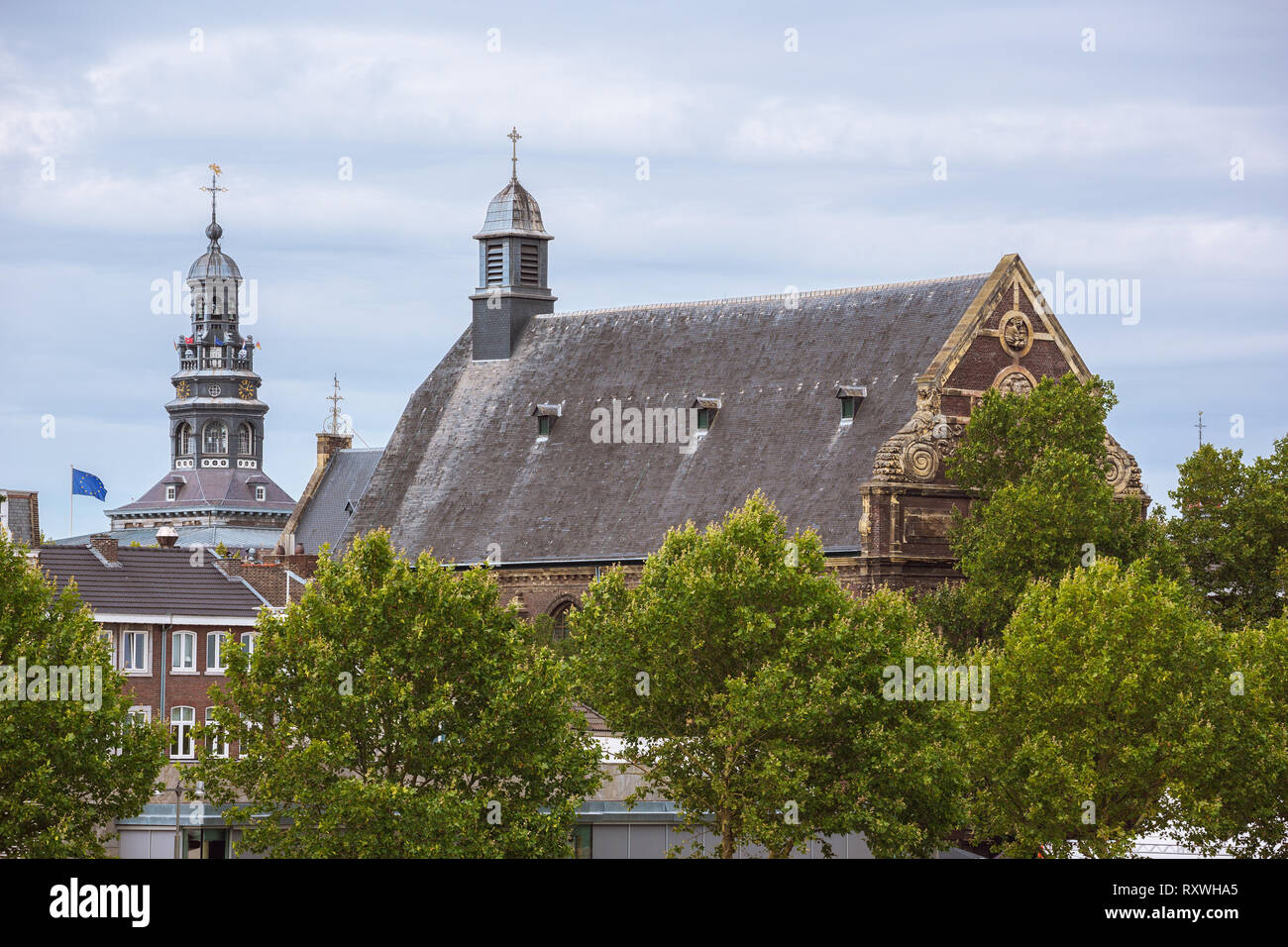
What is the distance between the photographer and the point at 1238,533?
88938 mm

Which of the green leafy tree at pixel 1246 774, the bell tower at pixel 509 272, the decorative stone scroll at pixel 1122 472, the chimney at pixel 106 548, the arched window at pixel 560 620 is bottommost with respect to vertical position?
the green leafy tree at pixel 1246 774

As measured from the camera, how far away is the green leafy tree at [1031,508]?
7712cm

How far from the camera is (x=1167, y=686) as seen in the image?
6775 cm

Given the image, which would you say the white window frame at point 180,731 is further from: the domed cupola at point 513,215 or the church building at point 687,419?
the domed cupola at point 513,215

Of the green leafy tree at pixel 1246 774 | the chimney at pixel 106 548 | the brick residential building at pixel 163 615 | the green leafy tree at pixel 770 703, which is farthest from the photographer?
the chimney at pixel 106 548

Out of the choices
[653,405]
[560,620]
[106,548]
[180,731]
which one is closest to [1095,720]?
[560,620]

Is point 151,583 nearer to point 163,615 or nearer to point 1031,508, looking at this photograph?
point 163,615

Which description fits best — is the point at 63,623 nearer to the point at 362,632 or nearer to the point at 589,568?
the point at 362,632

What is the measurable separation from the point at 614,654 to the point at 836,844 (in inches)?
347

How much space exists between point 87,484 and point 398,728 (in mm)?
60540

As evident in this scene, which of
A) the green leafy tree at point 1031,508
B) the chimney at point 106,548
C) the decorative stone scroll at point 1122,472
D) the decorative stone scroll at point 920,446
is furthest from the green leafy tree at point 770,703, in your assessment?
the decorative stone scroll at point 1122,472

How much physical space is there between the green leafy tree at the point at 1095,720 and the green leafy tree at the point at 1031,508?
6505mm

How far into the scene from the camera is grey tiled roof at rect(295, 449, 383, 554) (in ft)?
384
